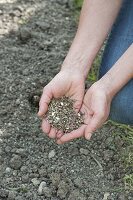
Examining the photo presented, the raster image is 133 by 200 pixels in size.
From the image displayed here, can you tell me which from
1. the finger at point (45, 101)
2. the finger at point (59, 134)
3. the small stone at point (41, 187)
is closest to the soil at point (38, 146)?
the small stone at point (41, 187)

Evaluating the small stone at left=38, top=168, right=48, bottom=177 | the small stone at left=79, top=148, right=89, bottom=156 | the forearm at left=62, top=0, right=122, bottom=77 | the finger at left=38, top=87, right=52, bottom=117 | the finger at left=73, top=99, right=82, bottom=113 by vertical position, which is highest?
the forearm at left=62, top=0, right=122, bottom=77

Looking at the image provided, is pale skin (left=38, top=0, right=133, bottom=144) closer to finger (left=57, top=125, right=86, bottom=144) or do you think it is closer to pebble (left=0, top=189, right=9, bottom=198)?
finger (left=57, top=125, right=86, bottom=144)

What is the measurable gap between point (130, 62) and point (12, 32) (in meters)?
1.14

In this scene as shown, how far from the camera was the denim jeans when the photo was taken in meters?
2.18

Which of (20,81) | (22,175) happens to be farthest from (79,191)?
(20,81)

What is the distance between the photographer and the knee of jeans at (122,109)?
7.13 feet

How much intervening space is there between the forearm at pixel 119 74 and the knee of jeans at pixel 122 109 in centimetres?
8

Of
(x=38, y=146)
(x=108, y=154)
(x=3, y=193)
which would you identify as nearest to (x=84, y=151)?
(x=108, y=154)

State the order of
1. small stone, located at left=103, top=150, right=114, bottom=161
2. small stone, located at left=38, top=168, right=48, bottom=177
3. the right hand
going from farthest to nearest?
small stone, located at left=103, top=150, right=114, bottom=161, small stone, located at left=38, top=168, right=48, bottom=177, the right hand

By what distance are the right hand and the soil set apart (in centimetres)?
20

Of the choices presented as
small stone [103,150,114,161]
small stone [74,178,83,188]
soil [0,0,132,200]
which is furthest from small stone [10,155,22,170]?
small stone [103,150,114,161]

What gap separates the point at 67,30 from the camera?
310cm

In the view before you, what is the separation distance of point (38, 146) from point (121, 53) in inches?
22.3

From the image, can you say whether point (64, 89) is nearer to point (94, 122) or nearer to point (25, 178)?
point (94, 122)
